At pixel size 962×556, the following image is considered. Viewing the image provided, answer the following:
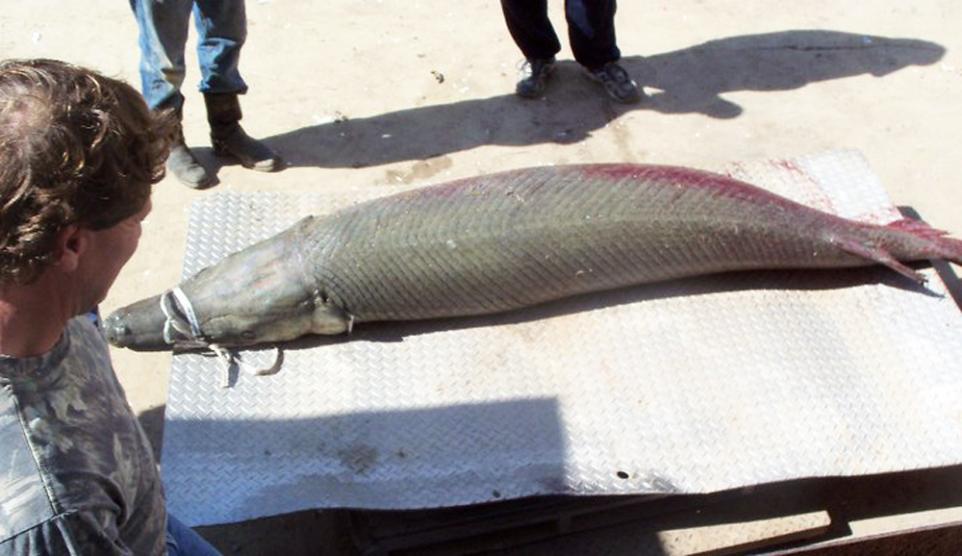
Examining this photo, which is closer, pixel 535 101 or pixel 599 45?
pixel 599 45

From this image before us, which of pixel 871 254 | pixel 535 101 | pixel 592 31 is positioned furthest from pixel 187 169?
pixel 871 254

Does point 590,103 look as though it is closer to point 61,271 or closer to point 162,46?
point 162,46

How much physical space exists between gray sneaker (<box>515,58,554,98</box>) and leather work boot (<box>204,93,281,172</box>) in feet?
4.71

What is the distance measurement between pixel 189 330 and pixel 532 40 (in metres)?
2.70

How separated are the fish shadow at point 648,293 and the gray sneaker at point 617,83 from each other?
1.83 m

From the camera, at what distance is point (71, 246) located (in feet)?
6.17

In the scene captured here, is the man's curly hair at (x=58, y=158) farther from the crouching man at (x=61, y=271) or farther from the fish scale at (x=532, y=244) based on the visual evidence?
the fish scale at (x=532, y=244)

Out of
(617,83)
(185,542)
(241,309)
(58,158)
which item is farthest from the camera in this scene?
(617,83)

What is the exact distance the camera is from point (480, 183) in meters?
4.13

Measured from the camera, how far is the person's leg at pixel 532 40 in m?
5.60

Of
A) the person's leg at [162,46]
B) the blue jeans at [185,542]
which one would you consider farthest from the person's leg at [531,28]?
the blue jeans at [185,542]

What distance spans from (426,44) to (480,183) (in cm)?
242

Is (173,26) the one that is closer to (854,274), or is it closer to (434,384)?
(434,384)

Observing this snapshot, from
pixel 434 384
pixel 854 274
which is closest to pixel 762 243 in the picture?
pixel 854 274
